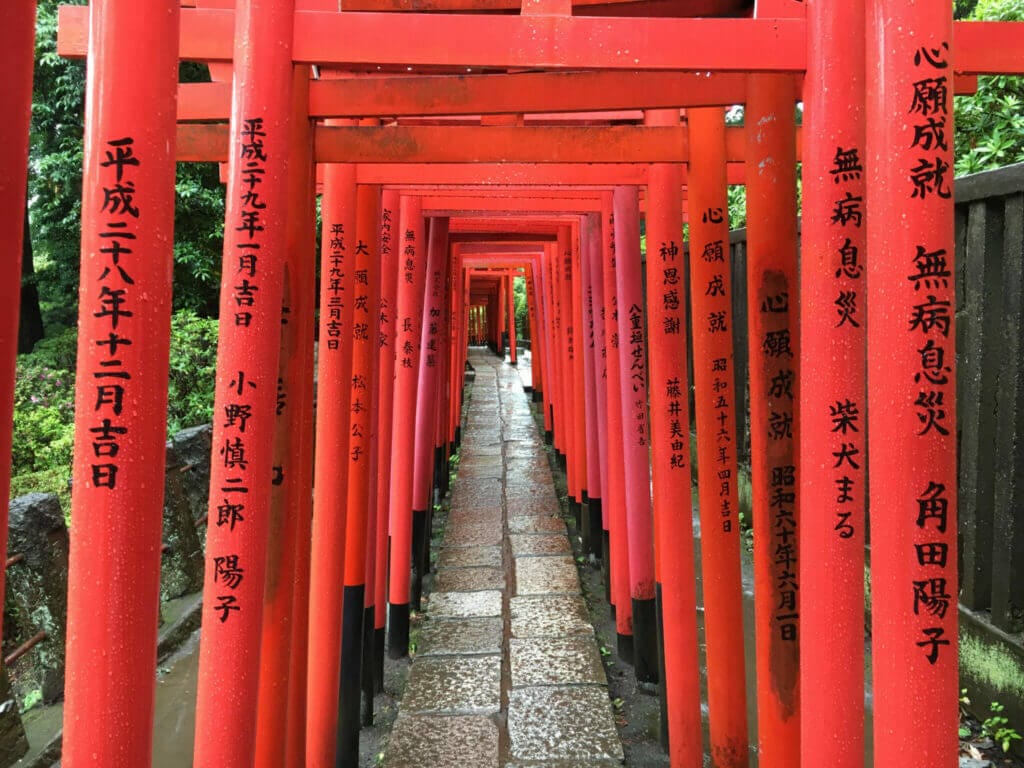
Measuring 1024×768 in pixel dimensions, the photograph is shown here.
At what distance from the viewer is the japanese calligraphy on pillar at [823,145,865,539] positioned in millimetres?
1931

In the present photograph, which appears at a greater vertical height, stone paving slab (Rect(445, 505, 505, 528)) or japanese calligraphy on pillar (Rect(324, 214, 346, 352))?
japanese calligraphy on pillar (Rect(324, 214, 346, 352))

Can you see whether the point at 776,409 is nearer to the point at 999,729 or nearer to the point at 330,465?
the point at 330,465

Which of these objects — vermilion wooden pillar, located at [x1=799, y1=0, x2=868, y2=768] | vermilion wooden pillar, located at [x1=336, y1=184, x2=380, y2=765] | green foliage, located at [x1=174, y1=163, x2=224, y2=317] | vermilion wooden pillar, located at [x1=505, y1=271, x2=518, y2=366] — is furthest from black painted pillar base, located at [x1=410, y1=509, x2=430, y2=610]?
vermilion wooden pillar, located at [x1=505, y1=271, x2=518, y2=366]

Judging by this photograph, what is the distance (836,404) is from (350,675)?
336 cm

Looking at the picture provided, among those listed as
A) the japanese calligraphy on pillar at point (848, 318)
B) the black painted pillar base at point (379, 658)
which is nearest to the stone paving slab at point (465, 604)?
the black painted pillar base at point (379, 658)

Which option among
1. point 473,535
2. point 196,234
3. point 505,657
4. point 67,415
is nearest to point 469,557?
→ point 473,535

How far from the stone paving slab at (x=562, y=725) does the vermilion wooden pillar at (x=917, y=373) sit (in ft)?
9.15

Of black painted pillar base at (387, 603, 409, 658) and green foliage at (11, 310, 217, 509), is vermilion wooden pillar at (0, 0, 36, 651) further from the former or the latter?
green foliage at (11, 310, 217, 509)

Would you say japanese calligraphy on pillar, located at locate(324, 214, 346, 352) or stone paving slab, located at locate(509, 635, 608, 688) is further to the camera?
stone paving slab, located at locate(509, 635, 608, 688)

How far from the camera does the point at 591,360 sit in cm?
634

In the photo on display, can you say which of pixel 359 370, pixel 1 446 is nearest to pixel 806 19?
pixel 1 446

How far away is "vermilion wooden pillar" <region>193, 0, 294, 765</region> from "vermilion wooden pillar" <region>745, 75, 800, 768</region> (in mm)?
1510

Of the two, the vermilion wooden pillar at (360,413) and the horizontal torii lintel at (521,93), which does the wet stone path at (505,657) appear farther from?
the horizontal torii lintel at (521,93)

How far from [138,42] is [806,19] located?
1640mm
